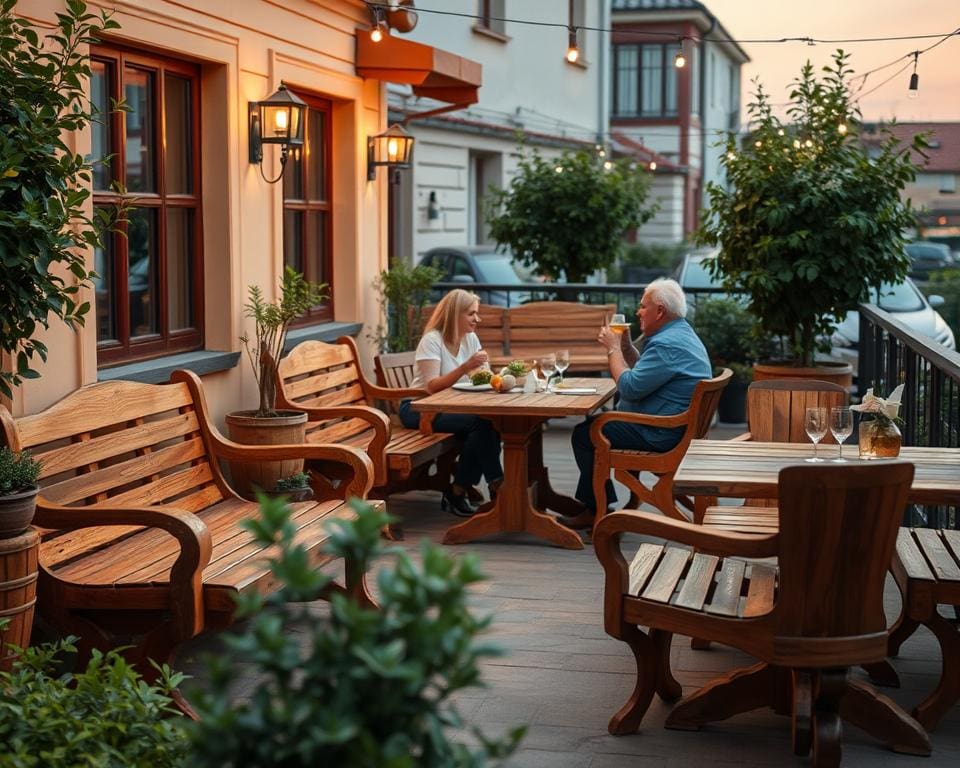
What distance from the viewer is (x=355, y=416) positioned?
290 inches

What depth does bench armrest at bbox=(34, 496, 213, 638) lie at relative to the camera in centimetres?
437

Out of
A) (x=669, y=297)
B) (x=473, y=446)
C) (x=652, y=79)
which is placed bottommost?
(x=473, y=446)

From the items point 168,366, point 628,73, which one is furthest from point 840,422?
point 628,73

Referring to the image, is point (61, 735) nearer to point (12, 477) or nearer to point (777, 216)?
point (12, 477)

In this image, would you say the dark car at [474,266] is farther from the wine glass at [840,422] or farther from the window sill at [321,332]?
the wine glass at [840,422]

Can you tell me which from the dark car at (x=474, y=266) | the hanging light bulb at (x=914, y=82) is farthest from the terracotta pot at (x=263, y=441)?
the dark car at (x=474, y=266)

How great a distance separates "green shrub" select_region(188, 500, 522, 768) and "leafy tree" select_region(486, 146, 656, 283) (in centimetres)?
1168

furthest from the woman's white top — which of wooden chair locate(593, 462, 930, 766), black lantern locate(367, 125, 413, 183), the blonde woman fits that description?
wooden chair locate(593, 462, 930, 766)

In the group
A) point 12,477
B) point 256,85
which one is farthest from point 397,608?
point 256,85

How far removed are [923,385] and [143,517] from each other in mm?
3847

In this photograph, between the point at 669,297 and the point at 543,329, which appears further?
the point at 543,329

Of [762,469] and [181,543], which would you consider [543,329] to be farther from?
[181,543]

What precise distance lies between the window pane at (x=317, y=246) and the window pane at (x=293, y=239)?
0.36 ft

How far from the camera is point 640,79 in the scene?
128ft
